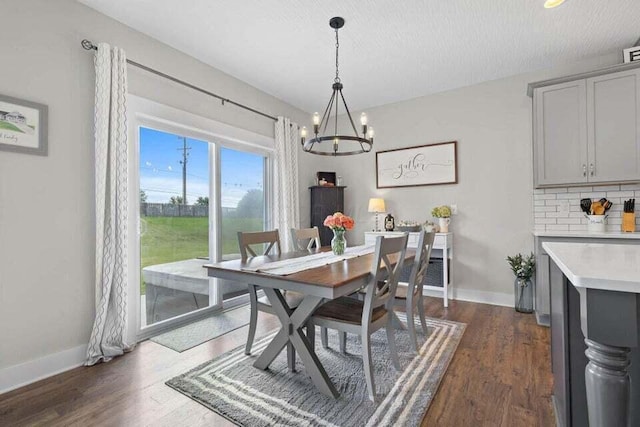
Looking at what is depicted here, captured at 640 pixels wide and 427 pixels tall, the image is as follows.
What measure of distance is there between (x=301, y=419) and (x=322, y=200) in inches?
125

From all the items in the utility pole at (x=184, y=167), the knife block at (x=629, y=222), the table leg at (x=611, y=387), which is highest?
the utility pole at (x=184, y=167)

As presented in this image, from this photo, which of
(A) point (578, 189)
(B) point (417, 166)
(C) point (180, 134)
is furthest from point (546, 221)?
(C) point (180, 134)

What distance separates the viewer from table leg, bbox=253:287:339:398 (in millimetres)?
1830

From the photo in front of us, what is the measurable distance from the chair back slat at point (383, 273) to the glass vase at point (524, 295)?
2052 mm

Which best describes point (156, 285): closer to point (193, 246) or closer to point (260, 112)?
point (193, 246)

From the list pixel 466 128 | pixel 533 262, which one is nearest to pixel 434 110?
pixel 466 128

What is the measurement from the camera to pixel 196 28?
2.64m

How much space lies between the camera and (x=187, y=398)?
181 centimetres

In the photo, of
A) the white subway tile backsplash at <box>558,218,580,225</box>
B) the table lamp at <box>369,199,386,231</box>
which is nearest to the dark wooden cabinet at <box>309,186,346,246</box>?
the table lamp at <box>369,199,386,231</box>

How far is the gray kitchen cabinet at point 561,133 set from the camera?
9.73 ft

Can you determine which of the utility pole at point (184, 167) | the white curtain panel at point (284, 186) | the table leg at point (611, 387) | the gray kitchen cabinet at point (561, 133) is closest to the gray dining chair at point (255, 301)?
the utility pole at point (184, 167)

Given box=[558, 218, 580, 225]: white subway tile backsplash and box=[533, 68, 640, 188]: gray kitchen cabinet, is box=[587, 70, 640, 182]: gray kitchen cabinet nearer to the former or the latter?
box=[533, 68, 640, 188]: gray kitchen cabinet

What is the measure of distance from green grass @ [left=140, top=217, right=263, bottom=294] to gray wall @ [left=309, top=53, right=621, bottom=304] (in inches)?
93.7

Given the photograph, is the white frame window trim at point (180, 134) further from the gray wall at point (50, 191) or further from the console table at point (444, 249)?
the console table at point (444, 249)
